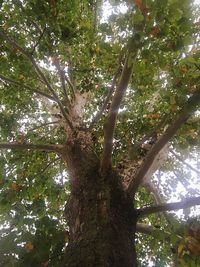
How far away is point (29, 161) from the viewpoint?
6.52 metres

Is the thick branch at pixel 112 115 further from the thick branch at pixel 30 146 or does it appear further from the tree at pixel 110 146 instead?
the thick branch at pixel 30 146

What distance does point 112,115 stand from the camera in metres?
3.20

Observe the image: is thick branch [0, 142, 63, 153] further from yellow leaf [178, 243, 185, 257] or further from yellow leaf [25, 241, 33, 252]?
yellow leaf [178, 243, 185, 257]

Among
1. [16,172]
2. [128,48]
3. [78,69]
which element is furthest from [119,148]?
[128,48]

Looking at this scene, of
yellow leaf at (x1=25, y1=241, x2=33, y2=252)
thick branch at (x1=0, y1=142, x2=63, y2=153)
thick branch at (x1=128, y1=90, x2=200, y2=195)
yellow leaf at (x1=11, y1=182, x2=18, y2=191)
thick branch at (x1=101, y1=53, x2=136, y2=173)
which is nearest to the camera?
thick branch at (x1=128, y1=90, x2=200, y2=195)

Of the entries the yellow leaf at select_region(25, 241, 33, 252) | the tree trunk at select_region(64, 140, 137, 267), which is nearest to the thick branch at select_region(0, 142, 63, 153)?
the tree trunk at select_region(64, 140, 137, 267)

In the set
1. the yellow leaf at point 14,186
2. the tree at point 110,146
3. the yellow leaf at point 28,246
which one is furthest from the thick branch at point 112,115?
the yellow leaf at point 14,186

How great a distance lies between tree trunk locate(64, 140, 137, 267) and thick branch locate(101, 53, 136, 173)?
0.76 ft

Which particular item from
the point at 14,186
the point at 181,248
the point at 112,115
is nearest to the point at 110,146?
the point at 112,115

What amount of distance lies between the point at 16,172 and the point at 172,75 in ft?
13.6

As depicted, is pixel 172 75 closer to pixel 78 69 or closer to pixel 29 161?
pixel 78 69

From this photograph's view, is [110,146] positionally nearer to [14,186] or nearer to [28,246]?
[28,246]

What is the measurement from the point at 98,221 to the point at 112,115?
1.08 meters

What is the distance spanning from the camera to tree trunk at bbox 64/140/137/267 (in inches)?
104
